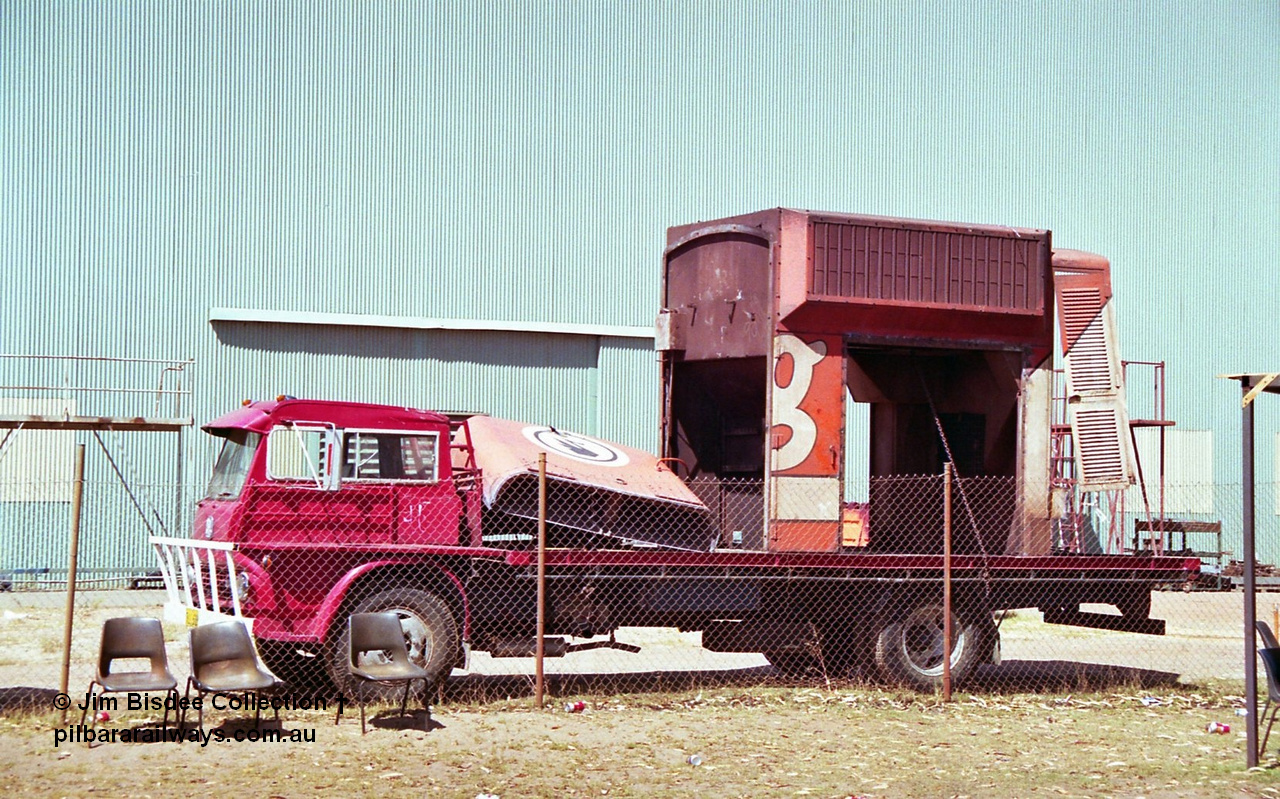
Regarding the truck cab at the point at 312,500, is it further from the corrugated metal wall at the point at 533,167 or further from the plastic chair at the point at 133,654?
the corrugated metal wall at the point at 533,167

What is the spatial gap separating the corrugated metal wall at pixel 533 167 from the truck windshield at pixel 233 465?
43.5ft

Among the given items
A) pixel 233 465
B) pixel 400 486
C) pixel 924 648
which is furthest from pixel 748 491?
pixel 233 465

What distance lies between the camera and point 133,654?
10.1 meters

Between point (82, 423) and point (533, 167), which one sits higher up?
point (533, 167)

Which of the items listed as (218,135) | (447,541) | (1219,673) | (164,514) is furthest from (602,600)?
(218,135)

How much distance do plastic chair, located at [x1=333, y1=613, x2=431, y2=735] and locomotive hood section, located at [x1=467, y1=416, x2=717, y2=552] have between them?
1.72 metres

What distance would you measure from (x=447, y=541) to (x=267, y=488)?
1662mm

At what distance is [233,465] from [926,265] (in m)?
7.12

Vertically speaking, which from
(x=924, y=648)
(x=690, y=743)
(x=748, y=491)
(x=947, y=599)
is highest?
(x=748, y=491)

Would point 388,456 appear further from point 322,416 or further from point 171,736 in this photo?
point 171,736

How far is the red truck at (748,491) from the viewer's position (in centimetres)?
1172

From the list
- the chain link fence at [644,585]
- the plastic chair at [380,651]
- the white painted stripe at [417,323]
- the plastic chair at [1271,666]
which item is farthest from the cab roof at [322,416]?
the white painted stripe at [417,323]

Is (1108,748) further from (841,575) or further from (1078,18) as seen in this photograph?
(1078,18)

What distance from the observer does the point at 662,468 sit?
13.8 metres
